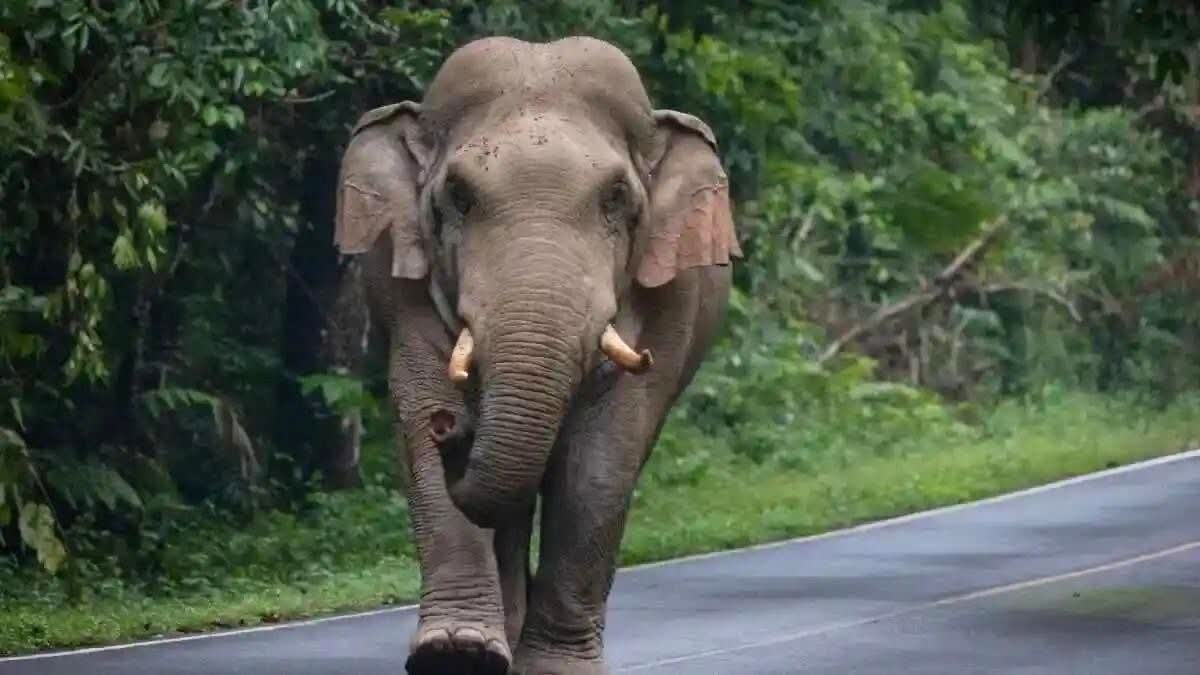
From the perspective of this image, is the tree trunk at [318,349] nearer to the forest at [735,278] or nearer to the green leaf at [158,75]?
the forest at [735,278]

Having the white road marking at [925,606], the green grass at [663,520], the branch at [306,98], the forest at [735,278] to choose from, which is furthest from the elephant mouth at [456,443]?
the branch at [306,98]

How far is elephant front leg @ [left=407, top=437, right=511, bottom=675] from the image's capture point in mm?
10273

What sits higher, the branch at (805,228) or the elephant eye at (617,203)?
the elephant eye at (617,203)

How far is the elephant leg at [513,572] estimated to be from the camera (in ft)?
37.0

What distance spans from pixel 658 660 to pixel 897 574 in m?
4.74

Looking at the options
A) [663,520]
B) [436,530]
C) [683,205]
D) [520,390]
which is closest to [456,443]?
[436,530]

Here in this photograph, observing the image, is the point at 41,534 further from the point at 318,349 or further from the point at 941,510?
the point at 941,510

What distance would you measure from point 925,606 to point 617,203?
19.2 ft

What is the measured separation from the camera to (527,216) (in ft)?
33.6

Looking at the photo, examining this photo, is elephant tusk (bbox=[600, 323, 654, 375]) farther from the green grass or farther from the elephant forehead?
the green grass

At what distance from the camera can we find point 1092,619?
15398mm

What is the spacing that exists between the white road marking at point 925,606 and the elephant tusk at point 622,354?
2.85 m

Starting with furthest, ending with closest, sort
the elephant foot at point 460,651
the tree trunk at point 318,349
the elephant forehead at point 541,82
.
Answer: the tree trunk at point 318,349 < the elephant forehead at point 541,82 < the elephant foot at point 460,651

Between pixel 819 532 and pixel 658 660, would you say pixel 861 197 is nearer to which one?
pixel 819 532
